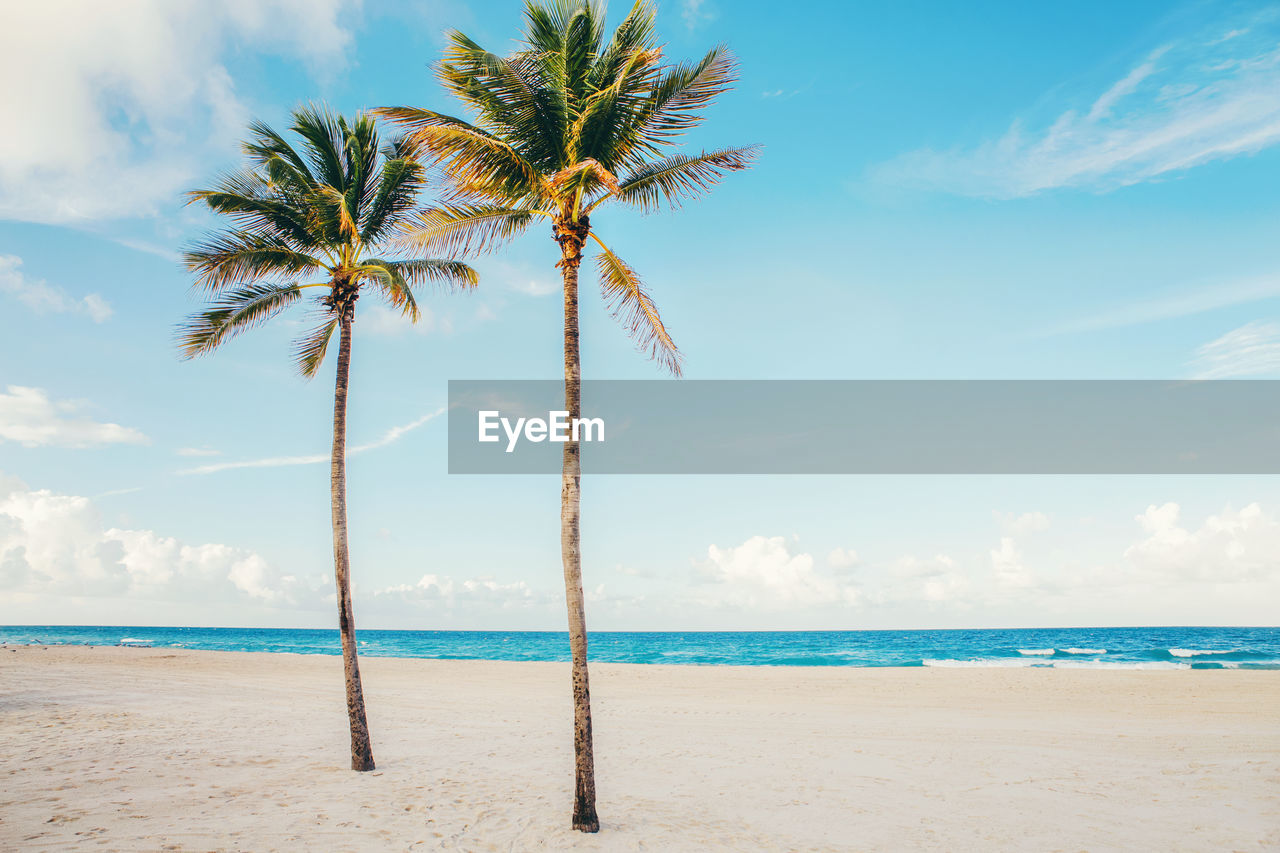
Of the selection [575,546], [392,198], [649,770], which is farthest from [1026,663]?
[392,198]

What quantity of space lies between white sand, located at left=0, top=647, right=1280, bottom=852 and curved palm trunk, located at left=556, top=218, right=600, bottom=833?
1.84 feet

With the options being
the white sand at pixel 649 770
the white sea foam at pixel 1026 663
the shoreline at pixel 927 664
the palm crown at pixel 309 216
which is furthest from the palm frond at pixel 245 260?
the white sea foam at pixel 1026 663

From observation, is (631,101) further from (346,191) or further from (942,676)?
(942,676)

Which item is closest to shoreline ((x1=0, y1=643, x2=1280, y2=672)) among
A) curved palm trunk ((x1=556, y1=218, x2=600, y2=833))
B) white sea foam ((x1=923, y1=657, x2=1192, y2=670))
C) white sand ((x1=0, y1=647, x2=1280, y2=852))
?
white sea foam ((x1=923, y1=657, x2=1192, y2=670))

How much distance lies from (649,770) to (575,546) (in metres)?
5.16

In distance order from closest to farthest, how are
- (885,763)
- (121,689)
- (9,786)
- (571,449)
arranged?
(571,449) < (9,786) < (885,763) < (121,689)

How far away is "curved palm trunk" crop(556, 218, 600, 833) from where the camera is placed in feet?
25.7

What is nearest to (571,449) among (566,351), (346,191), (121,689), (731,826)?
(566,351)

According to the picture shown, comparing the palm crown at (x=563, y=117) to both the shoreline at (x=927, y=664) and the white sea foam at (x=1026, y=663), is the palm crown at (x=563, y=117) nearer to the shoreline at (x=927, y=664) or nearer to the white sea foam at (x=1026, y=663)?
the shoreline at (x=927, y=664)

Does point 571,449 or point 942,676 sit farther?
point 942,676

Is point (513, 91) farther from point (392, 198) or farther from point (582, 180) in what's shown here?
point (392, 198)

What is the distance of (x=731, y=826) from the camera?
841cm

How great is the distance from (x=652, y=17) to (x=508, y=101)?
2.00 metres

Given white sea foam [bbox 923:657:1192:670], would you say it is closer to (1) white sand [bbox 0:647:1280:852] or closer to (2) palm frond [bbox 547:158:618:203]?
(1) white sand [bbox 0:647:1280:852]
